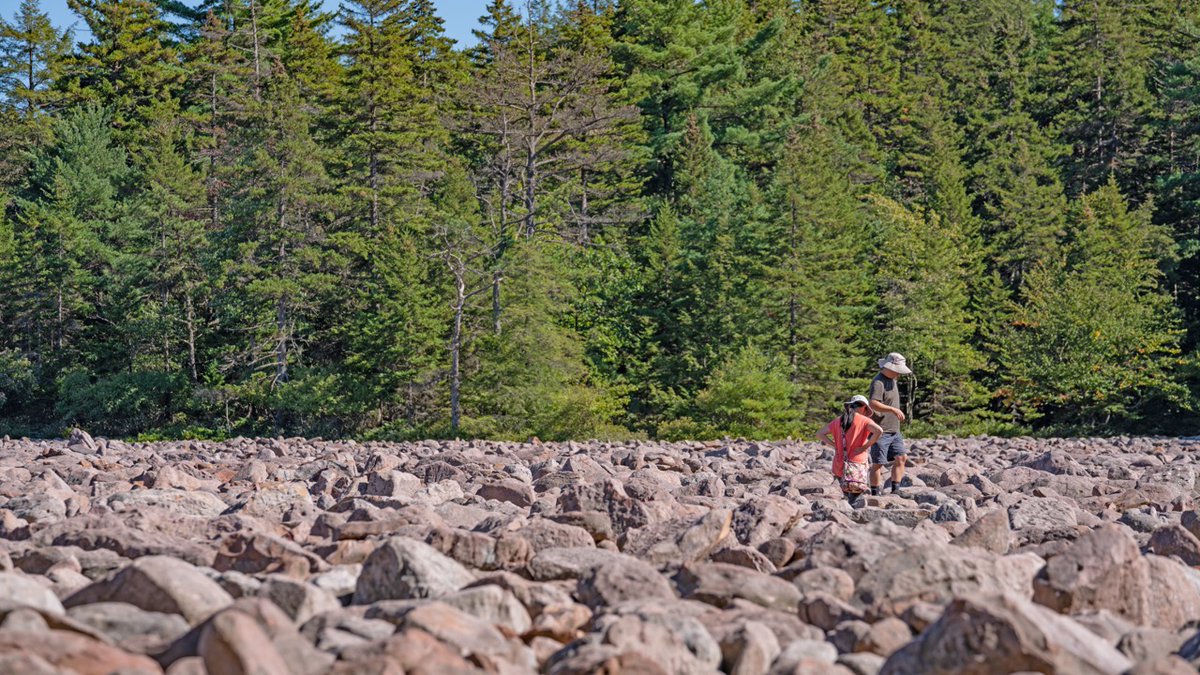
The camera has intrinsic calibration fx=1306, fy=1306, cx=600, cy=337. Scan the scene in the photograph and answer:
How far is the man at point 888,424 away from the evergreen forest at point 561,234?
24.9 metres

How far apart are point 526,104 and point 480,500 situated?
126ft

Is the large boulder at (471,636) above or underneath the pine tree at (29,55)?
underneath

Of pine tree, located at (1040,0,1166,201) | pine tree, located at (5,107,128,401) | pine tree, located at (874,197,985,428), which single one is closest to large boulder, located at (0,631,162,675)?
pine tree, located at (874,197,985,428)

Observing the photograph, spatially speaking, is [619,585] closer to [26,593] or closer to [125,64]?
[26,593]

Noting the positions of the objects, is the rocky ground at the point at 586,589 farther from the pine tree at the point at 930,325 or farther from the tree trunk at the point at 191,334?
the tree trunk at the point at 191,334

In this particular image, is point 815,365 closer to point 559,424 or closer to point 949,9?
point 559,424

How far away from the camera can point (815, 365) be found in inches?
1738

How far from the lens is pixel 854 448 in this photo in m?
10.4

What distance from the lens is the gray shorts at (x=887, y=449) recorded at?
1101 centimetres

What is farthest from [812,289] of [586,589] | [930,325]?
[586,589]

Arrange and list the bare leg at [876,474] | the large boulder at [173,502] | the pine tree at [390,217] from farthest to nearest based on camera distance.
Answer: the pine tree at [390,217] → the bare leg at [876,474] → the large boulder at [173,502]

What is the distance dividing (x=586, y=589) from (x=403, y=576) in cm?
76

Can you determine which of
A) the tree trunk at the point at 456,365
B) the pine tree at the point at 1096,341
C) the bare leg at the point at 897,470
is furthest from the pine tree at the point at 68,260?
the bare leg at the point at 897,470

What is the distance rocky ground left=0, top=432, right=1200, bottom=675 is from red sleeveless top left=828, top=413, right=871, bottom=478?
138 cm
